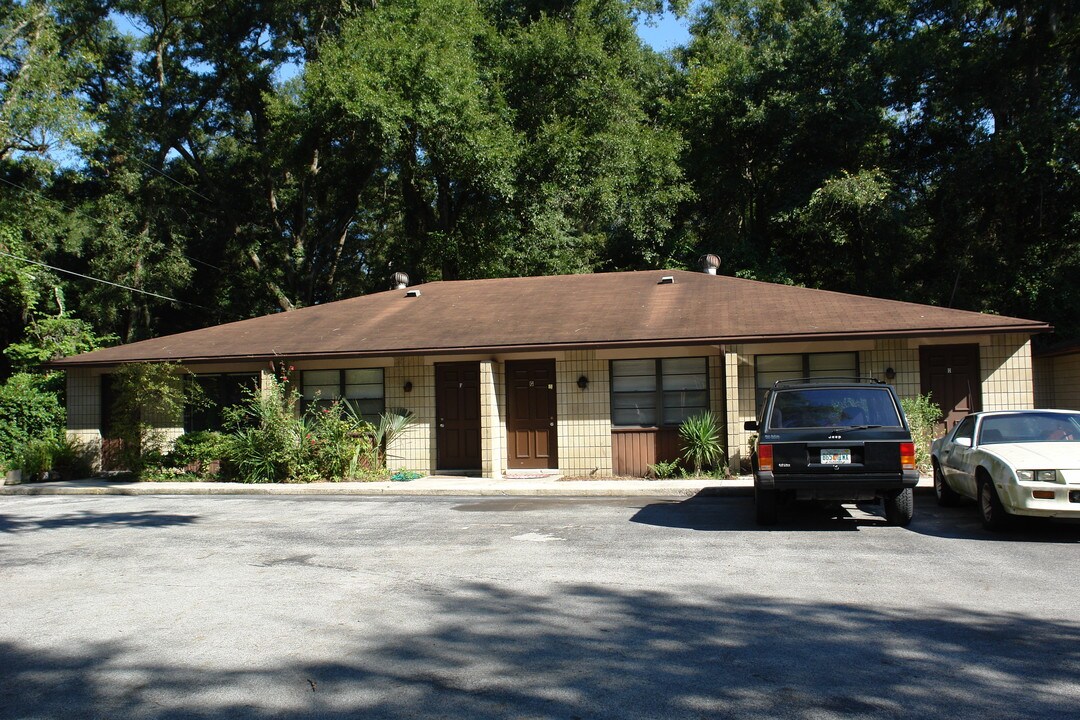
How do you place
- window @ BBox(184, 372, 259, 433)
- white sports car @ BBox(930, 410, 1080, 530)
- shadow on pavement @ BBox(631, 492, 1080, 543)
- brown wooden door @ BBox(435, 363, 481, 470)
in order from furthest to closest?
window @ BBox(184, 372, 259, 433) < brown wooden door @ BBox(435, 363, 481, 470) < shadow on pavement @ BBox(631, 492, 1080, 543) < white sports car @ BBox(930, 410, 1080, 530)

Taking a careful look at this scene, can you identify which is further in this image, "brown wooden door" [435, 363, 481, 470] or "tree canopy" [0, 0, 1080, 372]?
"tree canopy" [0, 0, 1080, 372]

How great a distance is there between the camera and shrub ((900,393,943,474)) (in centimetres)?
1571

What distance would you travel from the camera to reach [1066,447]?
9.90 m

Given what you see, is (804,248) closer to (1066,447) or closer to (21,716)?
(1066,447)

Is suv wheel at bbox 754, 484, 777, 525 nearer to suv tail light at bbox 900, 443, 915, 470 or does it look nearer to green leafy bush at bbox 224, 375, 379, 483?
suv tail light at bbox 900, 443, 915, 470

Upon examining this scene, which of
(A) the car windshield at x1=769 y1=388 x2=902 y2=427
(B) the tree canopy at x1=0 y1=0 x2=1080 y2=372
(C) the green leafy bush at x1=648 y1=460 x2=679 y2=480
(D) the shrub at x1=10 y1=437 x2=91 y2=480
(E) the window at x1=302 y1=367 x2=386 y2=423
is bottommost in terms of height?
(C) the green leafy bush at x1=648 y1=460 x2=679 y2=480

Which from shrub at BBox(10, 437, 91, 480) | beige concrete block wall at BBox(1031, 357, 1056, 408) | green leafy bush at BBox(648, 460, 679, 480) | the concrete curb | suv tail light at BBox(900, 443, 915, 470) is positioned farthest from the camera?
beige concrete block wall at BBox(1031, 357, 1056, 408)

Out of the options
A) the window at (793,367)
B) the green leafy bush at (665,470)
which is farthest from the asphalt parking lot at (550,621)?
the window at (793,367)

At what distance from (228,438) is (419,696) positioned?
14900 mm

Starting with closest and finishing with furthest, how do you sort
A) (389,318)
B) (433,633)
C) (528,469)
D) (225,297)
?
(433,633)
(528,469)
(389,318)
(225,297)

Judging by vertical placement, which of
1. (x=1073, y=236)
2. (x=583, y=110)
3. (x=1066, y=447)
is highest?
(x=583, y=110)

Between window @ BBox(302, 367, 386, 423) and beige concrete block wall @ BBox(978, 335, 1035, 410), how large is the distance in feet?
40.6

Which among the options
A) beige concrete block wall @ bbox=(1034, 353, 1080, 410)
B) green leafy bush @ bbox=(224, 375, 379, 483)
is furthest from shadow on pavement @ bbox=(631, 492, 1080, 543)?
beige concrete block wall @ bbox=(1034, 353, 1080, 410)

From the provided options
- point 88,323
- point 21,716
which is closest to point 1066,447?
point 21,716
